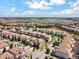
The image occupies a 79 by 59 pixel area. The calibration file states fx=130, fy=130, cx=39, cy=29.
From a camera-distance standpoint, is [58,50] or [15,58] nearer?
[15,58]

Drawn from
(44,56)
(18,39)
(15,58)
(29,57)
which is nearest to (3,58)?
(15,58)

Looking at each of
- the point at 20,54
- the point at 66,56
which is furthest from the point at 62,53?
the point at 20,54

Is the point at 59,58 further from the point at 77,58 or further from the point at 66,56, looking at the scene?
the point at 77,58

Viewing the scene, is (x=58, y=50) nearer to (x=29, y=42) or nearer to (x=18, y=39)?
(x=29, y=42)

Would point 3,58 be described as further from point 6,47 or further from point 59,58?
point 59,58

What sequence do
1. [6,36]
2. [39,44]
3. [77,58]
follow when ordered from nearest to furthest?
[77,58] → [39,44] → [6,36]

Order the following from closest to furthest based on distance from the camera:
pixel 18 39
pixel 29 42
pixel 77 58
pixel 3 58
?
pixel 3 58
pixel 77 58
pixel 29 42
pixel 18 39

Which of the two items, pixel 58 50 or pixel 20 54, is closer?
pixel 20 54

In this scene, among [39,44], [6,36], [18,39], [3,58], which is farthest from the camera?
[6,36]

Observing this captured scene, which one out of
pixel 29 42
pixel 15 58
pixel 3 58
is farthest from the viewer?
pixel 29 42
